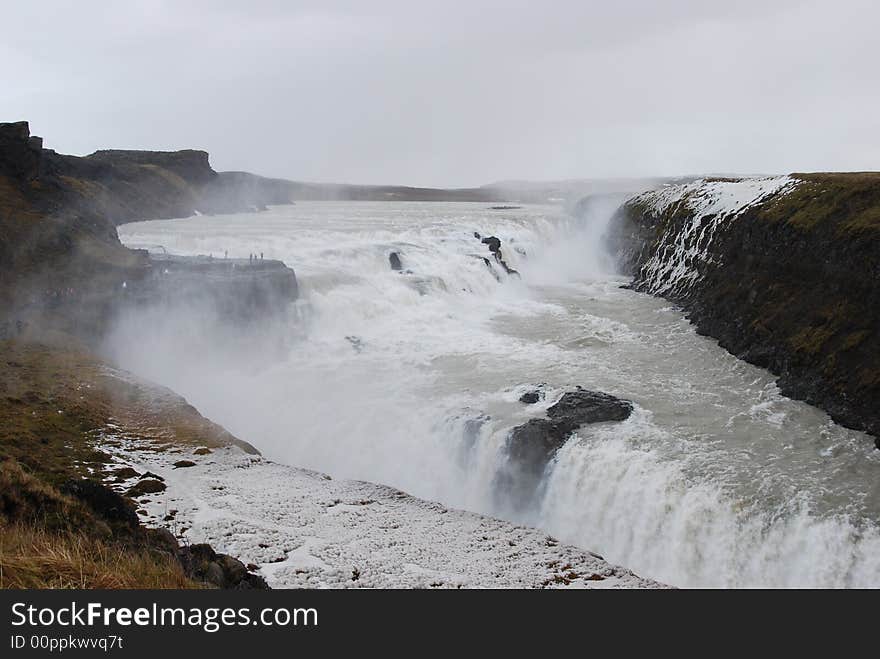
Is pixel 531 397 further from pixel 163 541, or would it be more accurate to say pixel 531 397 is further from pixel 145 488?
pixel 163 541

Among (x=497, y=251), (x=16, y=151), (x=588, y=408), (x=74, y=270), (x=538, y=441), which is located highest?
(x=16, y=151)

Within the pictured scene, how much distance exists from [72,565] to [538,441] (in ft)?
47.2

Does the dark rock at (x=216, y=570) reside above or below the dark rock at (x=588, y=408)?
below

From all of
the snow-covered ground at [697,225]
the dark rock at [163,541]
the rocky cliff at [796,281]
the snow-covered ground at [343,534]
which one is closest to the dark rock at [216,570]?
the dark rock at [163,541]

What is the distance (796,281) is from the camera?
2761 cm

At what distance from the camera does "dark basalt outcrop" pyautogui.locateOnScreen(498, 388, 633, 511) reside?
1884 cm

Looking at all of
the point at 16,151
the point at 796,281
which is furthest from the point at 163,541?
the point at 16,151

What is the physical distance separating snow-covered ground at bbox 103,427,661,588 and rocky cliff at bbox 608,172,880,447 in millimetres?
13287

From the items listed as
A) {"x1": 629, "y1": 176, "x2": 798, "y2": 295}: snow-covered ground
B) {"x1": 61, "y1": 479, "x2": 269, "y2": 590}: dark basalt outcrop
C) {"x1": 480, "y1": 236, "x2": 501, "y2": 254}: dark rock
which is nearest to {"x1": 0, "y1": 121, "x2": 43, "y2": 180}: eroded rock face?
{"x1": 61, "y1": 479, "x2": 269, "y2": 590}: dark basalt outcrop

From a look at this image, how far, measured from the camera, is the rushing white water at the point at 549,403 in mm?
15336

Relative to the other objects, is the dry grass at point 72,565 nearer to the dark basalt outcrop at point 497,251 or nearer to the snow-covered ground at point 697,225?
the snow-covered ground at point 697,225

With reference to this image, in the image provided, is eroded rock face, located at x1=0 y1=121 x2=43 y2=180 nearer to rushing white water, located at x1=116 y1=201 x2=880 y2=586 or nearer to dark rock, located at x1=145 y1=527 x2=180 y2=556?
rushing white water, located at x1=116 y1=201 x2=880 y2=586

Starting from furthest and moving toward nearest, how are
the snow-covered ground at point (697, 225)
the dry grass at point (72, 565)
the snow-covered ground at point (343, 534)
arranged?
the snow-covered ground at point (697, 225), the snow-covered ground at point (343, 534), the dry grass at point (72, 565)

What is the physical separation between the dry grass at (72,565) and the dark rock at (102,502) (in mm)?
1916
